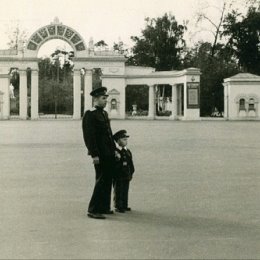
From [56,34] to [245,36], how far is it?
21.4m

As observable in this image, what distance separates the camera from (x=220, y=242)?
6.96m

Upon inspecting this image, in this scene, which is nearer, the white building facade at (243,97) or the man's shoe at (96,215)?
the man's shoe at (96,215)

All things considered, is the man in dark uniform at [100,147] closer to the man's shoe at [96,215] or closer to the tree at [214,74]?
the man's shoe at [96,215]

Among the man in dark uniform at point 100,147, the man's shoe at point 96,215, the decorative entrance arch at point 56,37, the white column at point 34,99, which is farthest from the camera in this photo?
the decorative entrance arch at point 56,37

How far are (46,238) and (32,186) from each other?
15.2 feet

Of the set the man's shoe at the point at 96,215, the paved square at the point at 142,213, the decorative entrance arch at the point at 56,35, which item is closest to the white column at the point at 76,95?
the decorative entrance arch at the point at 56,35

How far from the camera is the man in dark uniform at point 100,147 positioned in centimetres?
870

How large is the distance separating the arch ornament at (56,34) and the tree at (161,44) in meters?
20.3

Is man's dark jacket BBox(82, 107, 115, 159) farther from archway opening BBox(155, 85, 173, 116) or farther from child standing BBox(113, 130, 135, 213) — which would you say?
archway opening BBox(155, 85, 173, 116)

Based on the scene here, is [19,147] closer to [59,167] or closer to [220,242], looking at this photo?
[59,167]

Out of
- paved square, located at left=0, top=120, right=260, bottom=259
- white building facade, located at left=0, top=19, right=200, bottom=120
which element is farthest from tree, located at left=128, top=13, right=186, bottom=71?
paved square, located at left=0, top=120, right=260, bottom=259

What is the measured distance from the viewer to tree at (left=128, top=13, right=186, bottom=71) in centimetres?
8150

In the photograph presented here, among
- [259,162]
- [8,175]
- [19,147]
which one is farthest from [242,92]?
[8,175]

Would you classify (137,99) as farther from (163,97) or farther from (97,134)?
(97,134)
